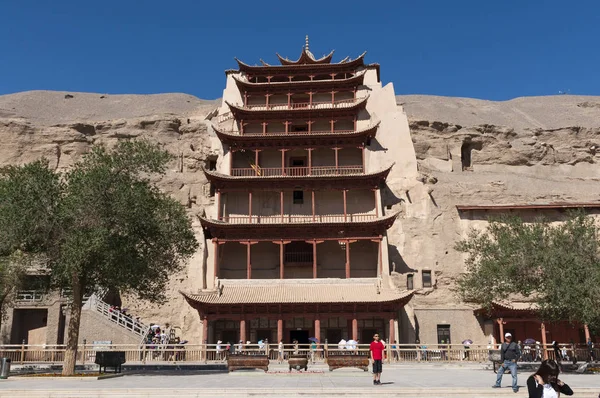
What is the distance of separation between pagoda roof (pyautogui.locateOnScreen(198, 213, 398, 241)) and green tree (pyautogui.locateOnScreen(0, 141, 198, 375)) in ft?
48.0

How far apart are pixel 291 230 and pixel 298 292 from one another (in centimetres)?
510

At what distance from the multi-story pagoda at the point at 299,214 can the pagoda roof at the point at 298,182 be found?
Result: 0.08 metres

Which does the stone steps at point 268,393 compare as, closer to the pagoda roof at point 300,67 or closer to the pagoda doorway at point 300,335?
the pagoda doorway at point 300,335

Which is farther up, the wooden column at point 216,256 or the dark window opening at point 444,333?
the wooden column at point 216,256

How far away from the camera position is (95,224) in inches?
821

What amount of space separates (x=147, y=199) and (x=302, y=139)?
21.6 meters

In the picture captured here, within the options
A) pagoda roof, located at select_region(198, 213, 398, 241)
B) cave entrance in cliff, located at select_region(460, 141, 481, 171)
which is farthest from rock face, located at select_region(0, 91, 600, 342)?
pagoda roof, located at select_region(198, 213, 398, 241)

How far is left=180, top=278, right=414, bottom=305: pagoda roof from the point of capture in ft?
108

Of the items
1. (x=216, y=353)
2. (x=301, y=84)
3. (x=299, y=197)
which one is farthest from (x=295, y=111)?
(x=216, y=353)

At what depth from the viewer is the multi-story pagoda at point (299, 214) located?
33844 mm

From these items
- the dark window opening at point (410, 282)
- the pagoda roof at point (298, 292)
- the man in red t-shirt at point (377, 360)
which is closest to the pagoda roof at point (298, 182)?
the dark window opening at point (410, 282)

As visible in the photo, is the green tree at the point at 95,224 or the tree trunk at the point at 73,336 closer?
the tree trunk at the point at 73,336

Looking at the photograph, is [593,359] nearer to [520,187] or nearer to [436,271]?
[436,271]

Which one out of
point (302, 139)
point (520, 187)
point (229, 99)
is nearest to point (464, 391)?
point (302, 139)
